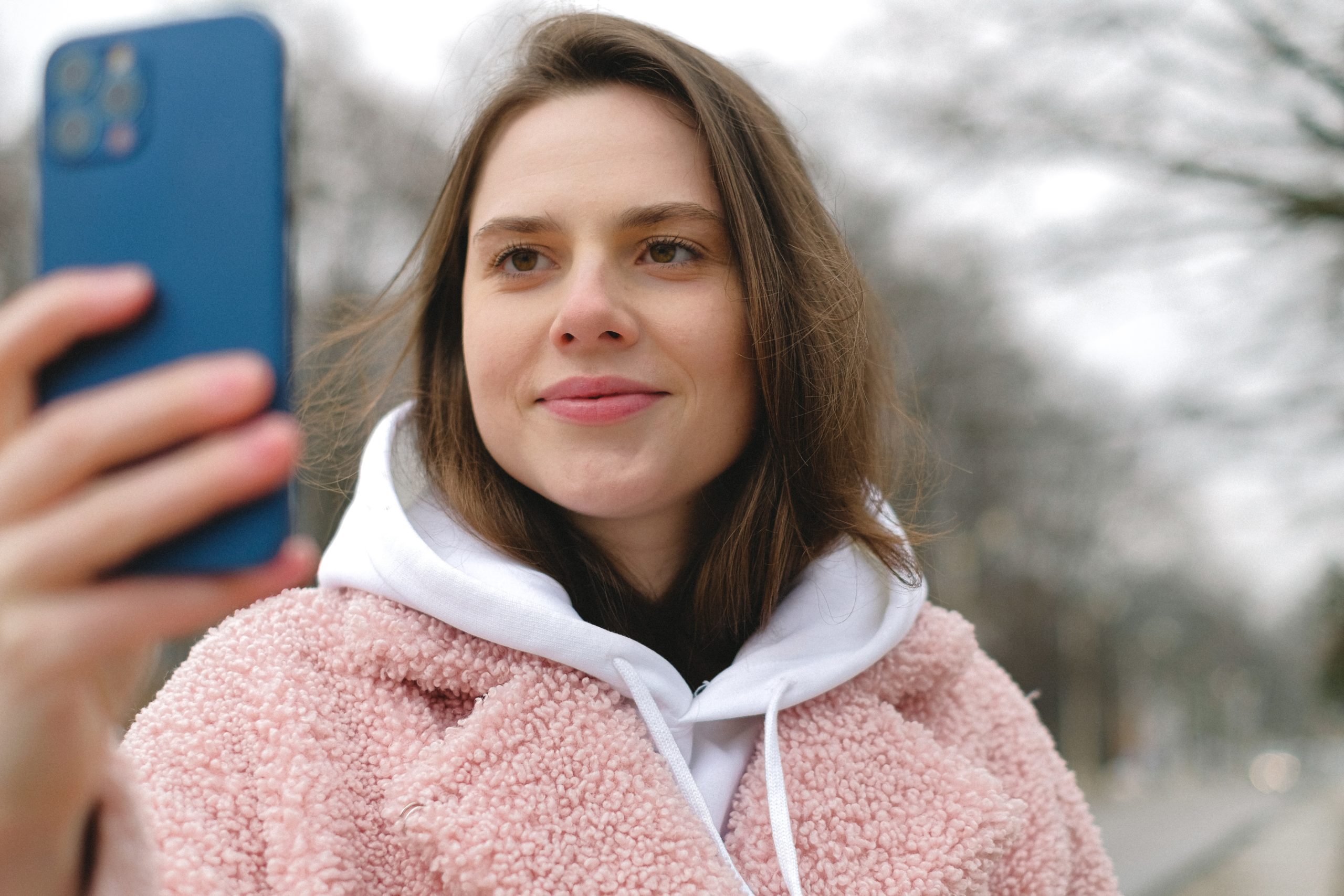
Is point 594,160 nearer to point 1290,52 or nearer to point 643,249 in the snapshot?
point 643,249

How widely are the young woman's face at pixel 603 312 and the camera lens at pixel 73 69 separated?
2.65 ft

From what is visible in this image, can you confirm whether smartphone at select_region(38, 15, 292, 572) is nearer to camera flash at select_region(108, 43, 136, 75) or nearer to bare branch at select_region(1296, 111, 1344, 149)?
camera flash at select_region(108, 43, 136, 75)

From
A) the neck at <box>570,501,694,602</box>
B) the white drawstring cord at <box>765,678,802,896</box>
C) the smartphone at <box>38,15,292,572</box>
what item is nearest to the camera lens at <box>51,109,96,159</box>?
the smartphone at <box>38,15,292,572</box>

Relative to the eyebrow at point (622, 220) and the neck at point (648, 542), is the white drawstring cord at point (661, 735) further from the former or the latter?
the eyebrow at point (622, 220)

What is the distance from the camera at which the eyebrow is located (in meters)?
1.83

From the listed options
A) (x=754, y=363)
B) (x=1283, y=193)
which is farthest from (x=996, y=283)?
(x=754, y=363)

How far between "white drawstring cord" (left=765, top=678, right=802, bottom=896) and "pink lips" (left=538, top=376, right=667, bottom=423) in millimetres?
485

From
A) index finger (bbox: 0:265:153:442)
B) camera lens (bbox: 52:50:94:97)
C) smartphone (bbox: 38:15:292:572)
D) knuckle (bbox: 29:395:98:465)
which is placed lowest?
knuckle (bbox: 29:395:98:465)

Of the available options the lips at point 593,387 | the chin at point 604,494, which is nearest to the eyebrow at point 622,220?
the lips at point 593,387

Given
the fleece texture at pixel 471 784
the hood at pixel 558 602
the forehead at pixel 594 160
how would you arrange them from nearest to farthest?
the fleece texture at pixel 471 784 → the hood at pixel 558 602 → the forehead at pixel 594 160

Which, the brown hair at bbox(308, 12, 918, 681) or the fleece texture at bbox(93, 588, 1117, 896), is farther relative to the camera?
the brown hair at bbox(308, 12, 918, 681)

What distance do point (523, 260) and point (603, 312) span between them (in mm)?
204

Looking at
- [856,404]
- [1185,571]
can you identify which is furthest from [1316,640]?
[856,404]

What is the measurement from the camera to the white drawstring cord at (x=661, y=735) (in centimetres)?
177
